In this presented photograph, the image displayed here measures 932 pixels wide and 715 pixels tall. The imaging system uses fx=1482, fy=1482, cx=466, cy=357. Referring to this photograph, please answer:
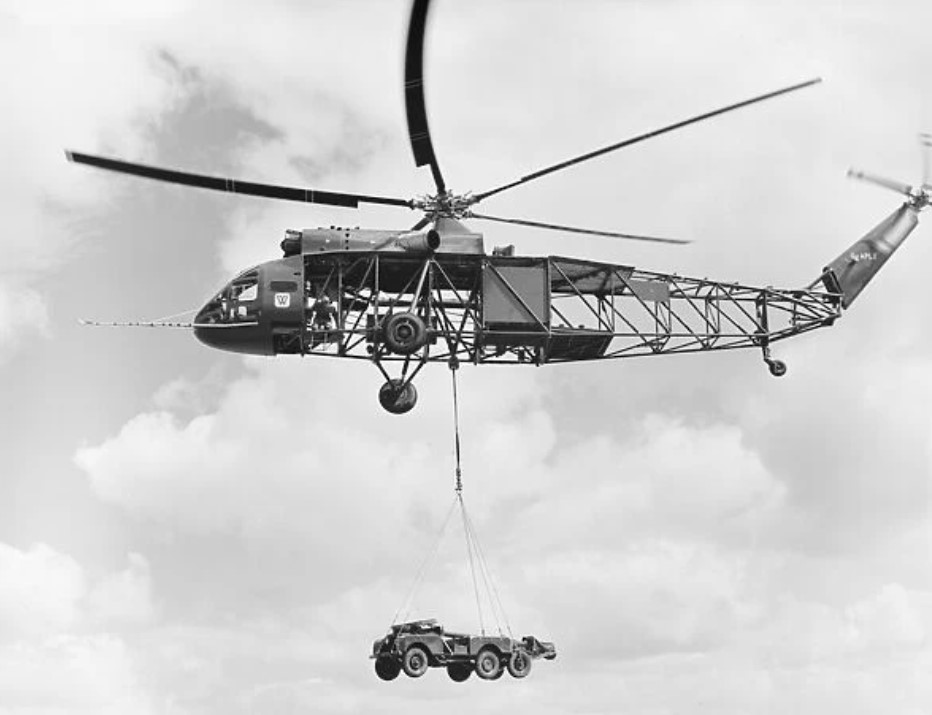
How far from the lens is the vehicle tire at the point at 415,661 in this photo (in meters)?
31.1

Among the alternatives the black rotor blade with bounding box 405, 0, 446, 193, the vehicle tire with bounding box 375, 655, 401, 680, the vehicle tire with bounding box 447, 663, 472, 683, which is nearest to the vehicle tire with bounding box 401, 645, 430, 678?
the vehicle tire with bounding box 375, 655, 401, 680

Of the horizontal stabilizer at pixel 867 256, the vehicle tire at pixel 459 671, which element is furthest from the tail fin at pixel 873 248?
the vehicle tire at pixel 459 671

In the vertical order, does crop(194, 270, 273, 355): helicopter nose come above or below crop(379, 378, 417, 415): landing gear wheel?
above

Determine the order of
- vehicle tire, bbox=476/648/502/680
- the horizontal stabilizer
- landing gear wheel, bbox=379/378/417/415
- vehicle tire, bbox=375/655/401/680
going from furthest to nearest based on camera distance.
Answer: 1. the horizontal stabilizer
2. vehicle tire, bbox=476/648/502/680
3. vehicle tire, bbox=375/655/401/680
4. landing gear wheel, bbox=379/378/417/415

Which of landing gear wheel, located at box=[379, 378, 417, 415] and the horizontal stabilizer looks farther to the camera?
the horizontal stabilizer

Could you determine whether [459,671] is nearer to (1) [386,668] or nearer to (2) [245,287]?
(1) [386,668]

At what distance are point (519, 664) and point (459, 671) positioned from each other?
1298mm

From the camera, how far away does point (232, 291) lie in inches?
1182

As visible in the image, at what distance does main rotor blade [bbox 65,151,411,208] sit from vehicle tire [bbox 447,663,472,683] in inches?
401

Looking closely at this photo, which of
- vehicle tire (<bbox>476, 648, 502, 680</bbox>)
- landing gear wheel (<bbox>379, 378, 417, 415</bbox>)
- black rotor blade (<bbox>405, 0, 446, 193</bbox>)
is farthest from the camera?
vehicle tire (<bbox>476, 648, 502, 680</bbox>)

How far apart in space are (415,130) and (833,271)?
41.6 feet

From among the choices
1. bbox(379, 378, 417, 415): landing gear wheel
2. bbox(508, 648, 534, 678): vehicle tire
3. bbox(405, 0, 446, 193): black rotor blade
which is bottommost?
bbox(508, 648, 534, 678): vehicle tire

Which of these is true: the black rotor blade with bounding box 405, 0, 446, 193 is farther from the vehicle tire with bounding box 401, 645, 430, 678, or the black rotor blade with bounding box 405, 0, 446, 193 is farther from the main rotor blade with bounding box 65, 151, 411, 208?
the vehicle tire with bounding box 401, 645, 430, 678

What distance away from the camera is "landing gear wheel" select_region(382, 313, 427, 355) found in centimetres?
2898
